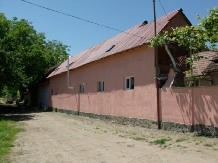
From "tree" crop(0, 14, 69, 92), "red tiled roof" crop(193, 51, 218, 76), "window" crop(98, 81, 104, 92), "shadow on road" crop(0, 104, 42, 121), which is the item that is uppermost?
"tree" crop(0, 14, 69, 92)

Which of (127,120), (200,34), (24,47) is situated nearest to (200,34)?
(200,34)

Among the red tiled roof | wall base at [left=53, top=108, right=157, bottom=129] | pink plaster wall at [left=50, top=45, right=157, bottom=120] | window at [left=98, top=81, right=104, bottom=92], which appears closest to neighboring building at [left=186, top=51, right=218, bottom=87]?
the red tiled roof

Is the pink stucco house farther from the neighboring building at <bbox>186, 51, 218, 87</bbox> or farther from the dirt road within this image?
the dirt road

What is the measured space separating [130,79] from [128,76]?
0.21 meters

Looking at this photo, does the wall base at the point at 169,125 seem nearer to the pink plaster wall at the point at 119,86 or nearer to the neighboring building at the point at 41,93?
the pink plaster wall at the point at 119,86

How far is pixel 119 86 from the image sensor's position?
554 inches

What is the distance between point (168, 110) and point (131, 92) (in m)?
2.76

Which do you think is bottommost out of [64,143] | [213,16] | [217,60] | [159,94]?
[64,143]

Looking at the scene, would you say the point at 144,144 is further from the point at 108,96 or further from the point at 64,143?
the point at 108,96

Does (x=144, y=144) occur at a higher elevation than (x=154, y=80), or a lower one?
lower

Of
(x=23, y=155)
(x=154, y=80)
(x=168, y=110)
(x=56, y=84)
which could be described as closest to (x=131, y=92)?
(x=154, y=80)

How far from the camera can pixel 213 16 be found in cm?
841

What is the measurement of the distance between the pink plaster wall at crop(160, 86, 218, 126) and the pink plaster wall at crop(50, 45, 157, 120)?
2.59 feet

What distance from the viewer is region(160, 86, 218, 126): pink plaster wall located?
8.85 m
